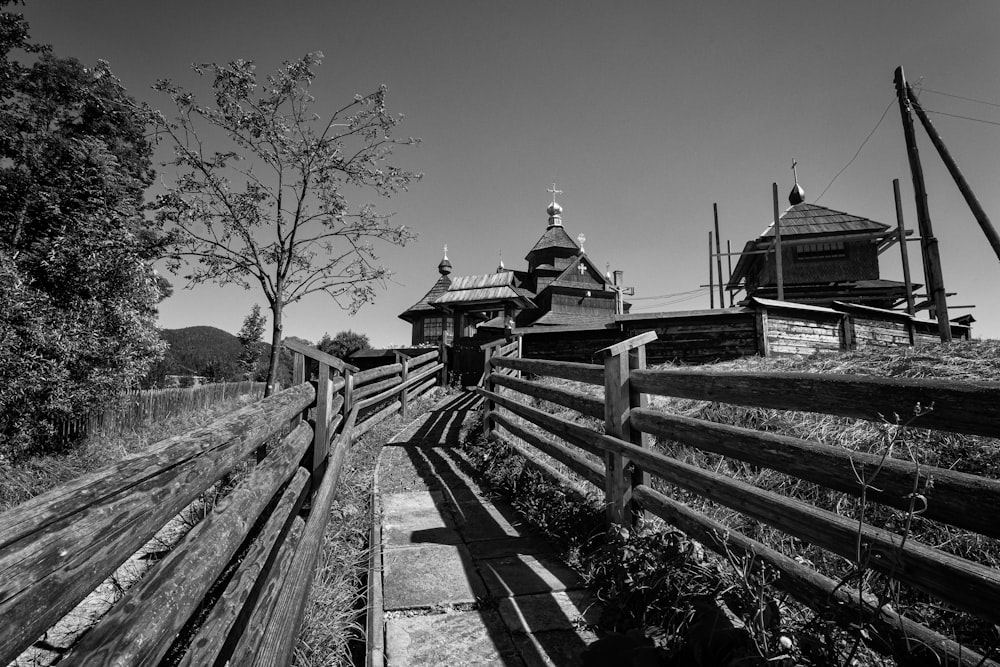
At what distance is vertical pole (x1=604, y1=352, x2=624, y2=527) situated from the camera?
2992 millimetres

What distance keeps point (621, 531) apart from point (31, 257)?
17.4m

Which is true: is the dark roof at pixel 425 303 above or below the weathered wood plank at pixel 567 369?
above

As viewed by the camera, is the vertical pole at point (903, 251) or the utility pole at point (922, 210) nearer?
the utility pole at point (922, 210)

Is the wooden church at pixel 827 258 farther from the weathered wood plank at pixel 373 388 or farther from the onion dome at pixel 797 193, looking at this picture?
the weathered wood plank at pixel 373 388

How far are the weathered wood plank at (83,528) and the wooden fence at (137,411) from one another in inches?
629

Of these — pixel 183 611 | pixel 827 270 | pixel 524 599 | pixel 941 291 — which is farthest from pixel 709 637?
pixel 827 270

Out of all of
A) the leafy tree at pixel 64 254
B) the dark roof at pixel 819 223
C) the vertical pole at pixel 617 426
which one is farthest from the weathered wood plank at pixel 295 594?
the dark roof at pixel 819 223

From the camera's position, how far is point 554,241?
34406 mm

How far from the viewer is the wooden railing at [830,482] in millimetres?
1342

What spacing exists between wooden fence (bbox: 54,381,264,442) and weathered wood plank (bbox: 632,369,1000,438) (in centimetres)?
1696

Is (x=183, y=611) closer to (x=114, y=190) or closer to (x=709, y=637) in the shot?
(x=709, y=637)

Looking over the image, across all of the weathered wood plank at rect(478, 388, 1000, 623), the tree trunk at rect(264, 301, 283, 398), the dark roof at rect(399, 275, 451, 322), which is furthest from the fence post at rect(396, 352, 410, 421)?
the dark roof at rect(399, 275, 451, 322)

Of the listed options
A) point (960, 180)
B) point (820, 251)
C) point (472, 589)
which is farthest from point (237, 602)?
point (820, 251)

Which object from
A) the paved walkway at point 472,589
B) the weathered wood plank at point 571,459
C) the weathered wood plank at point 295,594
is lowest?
the paved walkway at point 472,589
